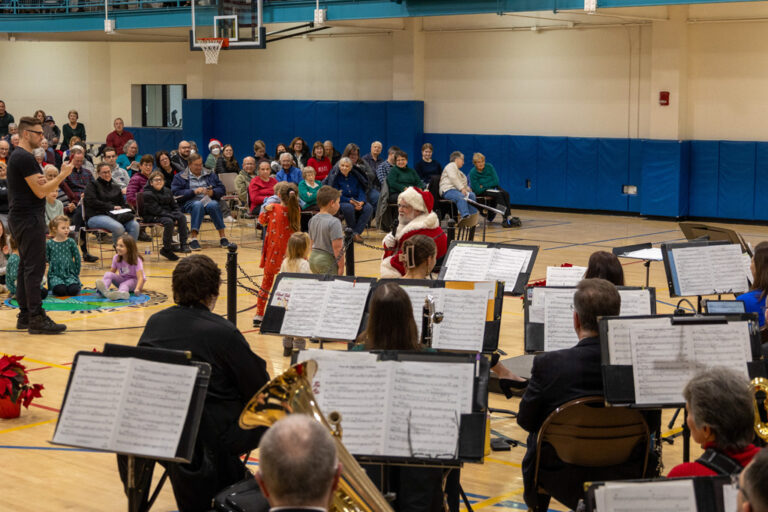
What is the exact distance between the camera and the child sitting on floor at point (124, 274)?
11.8 metres

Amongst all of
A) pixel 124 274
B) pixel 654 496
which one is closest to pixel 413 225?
pixel 124 274

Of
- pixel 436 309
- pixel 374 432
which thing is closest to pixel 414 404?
pixel 374 432

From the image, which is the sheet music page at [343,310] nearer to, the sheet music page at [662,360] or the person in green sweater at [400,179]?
the sheet music page at [662,360]

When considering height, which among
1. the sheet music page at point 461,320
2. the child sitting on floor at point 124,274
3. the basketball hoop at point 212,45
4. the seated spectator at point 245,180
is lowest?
the child sitting on floor at point 124,274

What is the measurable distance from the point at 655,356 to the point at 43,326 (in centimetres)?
686

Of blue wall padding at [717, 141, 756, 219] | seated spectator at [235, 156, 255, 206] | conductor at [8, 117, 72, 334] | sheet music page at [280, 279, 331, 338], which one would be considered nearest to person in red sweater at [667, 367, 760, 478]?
sheet music page at [280, 279, 331, 338]

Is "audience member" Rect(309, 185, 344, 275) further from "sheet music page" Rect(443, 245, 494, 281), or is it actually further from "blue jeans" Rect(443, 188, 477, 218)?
"blue jeans" Rect(443, 188, 477, 218)

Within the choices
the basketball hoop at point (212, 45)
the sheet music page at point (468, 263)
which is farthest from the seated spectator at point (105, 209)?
the sheet music page at point (468, 263)

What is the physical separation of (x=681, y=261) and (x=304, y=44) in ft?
58.8

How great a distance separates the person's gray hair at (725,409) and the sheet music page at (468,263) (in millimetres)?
3837

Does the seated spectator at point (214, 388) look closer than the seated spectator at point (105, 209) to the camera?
Yes

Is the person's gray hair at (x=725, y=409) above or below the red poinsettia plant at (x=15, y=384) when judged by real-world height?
above

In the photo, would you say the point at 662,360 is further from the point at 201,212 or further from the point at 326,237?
the point at 201,212

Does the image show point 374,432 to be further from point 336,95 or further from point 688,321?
point 336,95
